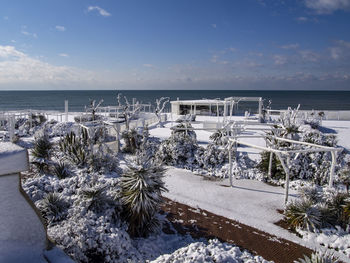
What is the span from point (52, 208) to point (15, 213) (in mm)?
2269

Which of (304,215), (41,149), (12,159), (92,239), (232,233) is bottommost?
(232,233)

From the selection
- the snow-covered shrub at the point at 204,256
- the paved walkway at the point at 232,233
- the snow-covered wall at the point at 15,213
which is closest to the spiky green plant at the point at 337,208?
the paved walkway at the point at 232,233

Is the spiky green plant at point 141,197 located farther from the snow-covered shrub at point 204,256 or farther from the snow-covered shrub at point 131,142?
the snow-covered shrub at point 131,142

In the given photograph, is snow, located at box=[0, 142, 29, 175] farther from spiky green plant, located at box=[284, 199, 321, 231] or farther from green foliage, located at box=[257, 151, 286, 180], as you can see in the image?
green foliage, located at box=[257, 151, 286, 180]

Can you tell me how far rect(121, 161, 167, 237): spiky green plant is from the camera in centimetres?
568

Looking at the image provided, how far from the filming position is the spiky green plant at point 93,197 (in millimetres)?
5519

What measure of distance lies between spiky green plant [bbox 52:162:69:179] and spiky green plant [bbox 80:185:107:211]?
8.23 ft

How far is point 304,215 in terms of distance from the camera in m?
6.89

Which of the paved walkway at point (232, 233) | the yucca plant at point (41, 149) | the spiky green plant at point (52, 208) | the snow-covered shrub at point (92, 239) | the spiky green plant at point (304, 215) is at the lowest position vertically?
the paved walkway at point (232, 233)

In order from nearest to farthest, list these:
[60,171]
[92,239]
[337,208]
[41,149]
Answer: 1. [92,239]
2. [337,208]
3. [60,171]
4. [41,149]

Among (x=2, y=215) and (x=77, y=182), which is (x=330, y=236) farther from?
(x=2, y=215)

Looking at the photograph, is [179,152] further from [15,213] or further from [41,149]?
[15,213]

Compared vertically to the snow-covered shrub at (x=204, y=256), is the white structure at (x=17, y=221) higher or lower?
higher

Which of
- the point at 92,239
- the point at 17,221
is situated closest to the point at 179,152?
the point at 92,239
